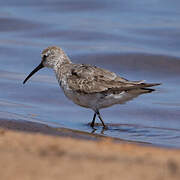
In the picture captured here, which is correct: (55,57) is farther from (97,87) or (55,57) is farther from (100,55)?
(100,55)

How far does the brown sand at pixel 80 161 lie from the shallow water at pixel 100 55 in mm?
3511

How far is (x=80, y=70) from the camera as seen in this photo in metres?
8.72

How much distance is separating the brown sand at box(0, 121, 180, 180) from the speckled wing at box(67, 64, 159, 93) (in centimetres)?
358

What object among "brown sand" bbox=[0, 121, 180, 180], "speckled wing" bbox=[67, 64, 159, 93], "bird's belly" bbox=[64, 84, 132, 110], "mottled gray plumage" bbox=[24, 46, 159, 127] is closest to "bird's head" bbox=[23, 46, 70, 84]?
"mottled gray plumage" bbox=[24, 46, 159, 127]

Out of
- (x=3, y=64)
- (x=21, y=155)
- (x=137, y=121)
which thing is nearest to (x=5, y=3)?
(x=3, y=64)

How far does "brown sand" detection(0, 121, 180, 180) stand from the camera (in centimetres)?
395

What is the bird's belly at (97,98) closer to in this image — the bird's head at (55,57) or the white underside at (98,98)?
the white underside at (98,98)

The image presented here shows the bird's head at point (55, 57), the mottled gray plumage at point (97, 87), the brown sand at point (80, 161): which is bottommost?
the brown sand at point (80, 161)

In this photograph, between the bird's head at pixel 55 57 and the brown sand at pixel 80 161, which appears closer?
the brown sand at pixel 80 161

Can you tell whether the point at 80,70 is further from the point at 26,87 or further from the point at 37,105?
the point at 26,87

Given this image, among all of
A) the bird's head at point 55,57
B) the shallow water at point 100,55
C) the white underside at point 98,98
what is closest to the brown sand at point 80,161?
the shallow water at point 100,55

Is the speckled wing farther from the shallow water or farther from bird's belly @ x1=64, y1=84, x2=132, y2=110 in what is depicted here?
the shallow water

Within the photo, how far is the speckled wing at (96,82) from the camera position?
331 inches

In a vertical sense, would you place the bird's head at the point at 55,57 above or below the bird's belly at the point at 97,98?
above
